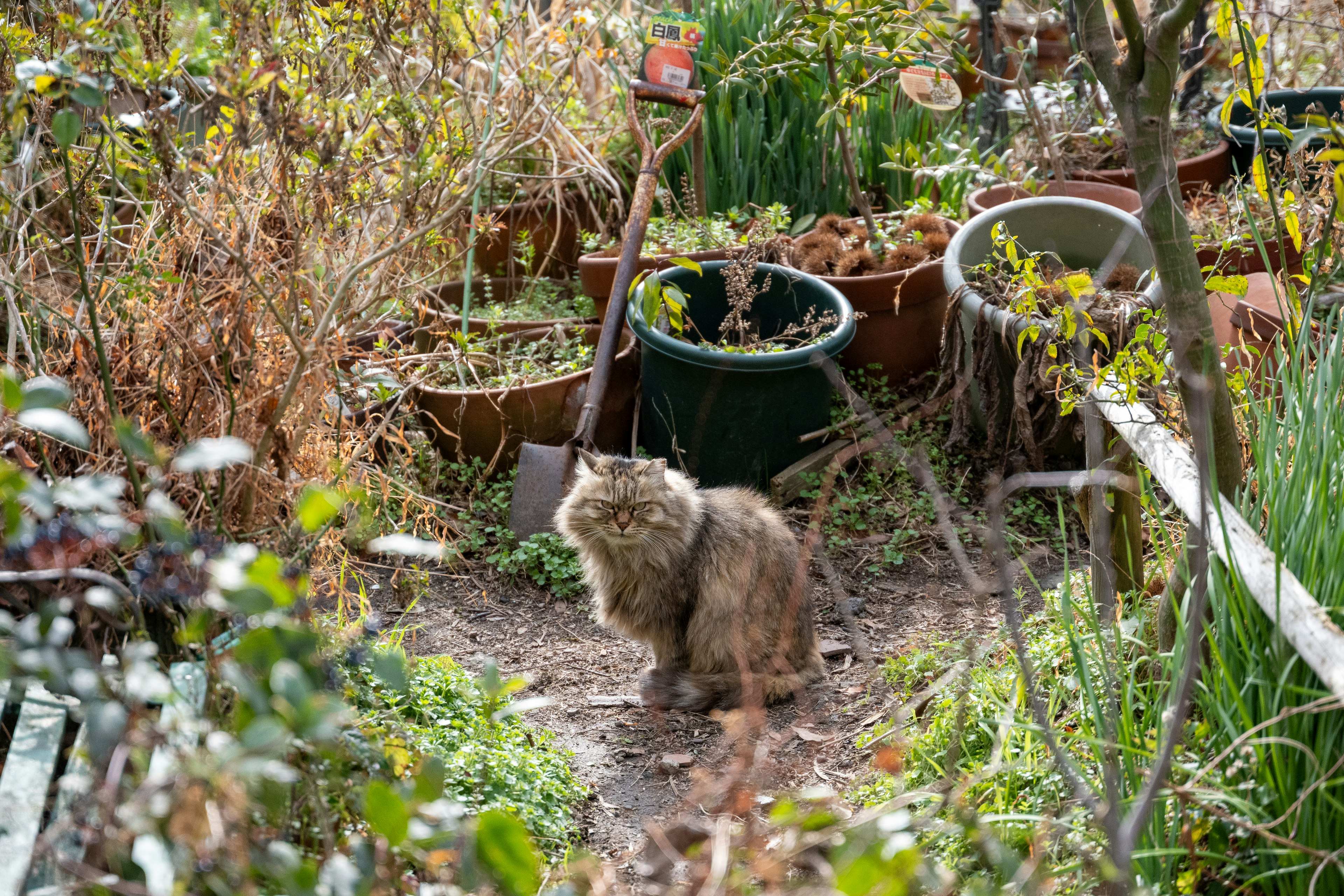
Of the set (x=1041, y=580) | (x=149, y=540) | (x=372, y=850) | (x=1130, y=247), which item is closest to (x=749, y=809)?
(x=372, y=850)

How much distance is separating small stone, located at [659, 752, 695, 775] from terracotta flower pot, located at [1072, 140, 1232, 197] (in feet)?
12.4

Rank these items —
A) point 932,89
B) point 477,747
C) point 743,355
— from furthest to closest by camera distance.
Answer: point 932,89, point 743,355, point 477,747

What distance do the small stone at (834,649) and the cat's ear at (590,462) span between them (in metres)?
0.94

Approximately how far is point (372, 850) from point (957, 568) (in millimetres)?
2911

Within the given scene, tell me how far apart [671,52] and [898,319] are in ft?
4.75

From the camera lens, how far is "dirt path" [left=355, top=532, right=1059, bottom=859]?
2824 millimetres

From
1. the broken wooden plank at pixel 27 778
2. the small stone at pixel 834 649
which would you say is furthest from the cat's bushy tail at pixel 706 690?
the broken wooden plank at pixel 27 778

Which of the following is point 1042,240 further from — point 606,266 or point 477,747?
point 477,747

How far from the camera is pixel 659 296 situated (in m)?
3.71

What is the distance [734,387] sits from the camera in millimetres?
3895

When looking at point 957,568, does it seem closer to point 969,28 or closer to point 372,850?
point 372,850

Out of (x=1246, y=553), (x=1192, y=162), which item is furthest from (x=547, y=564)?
(x=1192, y=162)

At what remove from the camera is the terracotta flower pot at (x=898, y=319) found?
438 cm

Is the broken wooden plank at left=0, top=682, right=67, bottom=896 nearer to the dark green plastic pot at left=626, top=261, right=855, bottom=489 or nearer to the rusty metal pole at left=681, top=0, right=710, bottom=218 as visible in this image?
the dark green plastic pot at left=626, top=261, right=855, bottom=489
